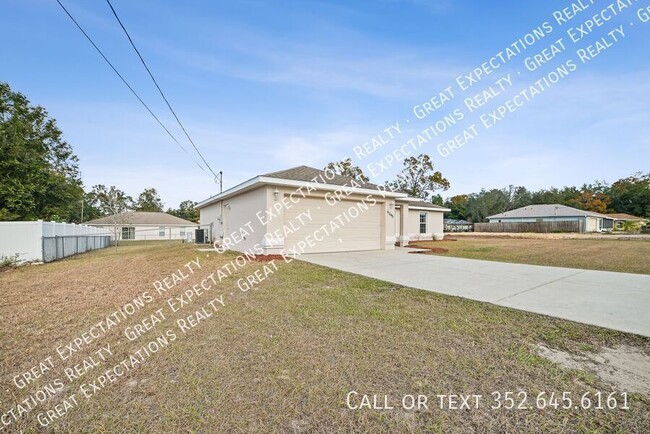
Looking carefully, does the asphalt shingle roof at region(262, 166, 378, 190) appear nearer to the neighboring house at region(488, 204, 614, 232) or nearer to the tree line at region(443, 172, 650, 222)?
the neighboring house at region(488, 204, 614, 232)

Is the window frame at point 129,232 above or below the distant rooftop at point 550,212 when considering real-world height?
below

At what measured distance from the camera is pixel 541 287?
5.66m

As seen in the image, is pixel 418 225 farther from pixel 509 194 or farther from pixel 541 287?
pixel 509 194

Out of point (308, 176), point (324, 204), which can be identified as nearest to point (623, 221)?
point (324, 204)

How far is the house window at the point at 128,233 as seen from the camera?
113 ft

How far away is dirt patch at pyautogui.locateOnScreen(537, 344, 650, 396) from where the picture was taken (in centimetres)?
239

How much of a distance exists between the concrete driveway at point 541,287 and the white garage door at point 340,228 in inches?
96.2

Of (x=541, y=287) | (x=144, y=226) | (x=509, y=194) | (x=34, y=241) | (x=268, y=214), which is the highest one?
(x=509, y=194)

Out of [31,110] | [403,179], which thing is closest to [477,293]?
[31,110]

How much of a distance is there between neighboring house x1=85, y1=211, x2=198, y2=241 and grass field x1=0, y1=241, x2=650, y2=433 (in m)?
32.5

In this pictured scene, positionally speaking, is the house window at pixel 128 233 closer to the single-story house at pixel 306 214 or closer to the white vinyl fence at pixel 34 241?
the white vinyl fence at pixel 34 241

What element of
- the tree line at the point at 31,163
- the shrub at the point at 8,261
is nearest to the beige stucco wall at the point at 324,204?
the shrub at the point at 8,261

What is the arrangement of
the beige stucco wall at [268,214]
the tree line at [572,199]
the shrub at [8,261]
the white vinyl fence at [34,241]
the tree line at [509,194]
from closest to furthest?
the beige stucco wall at [268,214], the shrub at [8,261], the white vinyl fence at [34,241], the tree line at [509,194], the tree line at [572,199]

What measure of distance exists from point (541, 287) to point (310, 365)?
5.27m
